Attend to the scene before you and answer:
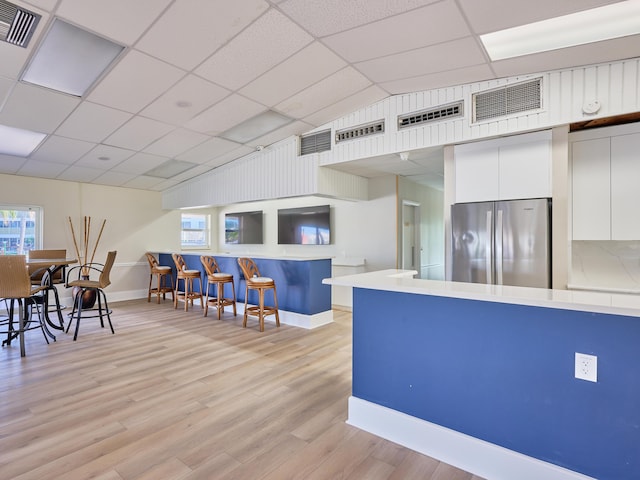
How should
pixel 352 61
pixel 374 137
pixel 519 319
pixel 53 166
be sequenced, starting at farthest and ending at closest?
pixel 53 166
pixel 374 137
pixel 352 61
pixel 519 319

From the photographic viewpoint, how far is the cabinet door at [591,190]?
3252mm

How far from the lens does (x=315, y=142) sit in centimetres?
506

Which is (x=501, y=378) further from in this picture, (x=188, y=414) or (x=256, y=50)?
(x=256, y=50)

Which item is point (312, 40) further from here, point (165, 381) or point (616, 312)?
point (165, 381)

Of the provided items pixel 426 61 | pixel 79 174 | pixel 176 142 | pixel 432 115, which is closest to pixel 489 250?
pixel 432 115

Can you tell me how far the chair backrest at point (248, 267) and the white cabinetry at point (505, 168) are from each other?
2974mm

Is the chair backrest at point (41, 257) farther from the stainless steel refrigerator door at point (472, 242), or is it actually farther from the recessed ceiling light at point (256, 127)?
the stainless steel refrigerator door at point (472, 242)

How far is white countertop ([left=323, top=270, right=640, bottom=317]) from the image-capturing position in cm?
148

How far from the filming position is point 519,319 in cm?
178

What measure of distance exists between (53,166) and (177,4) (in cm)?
464

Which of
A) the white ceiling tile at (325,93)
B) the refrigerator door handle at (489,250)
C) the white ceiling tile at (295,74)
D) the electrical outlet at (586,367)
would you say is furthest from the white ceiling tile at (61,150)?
the electrical outlet at (586,367)

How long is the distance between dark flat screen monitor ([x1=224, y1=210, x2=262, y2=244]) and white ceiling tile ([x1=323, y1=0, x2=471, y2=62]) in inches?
203

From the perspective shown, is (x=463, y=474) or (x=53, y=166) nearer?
(x=463, y=474)

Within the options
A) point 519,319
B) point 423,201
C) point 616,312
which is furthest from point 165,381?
point 423,201
